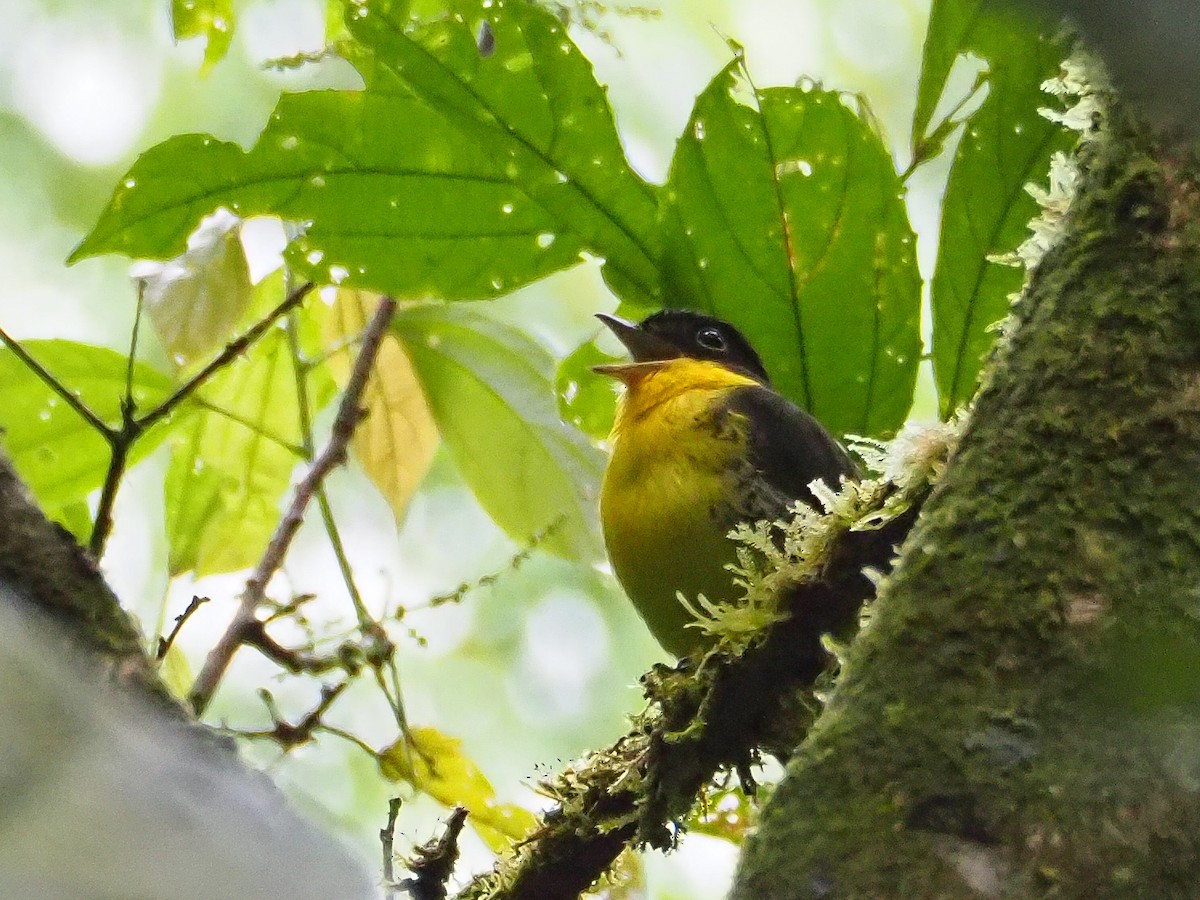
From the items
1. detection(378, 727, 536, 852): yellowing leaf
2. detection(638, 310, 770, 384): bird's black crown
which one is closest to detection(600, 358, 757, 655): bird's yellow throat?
detection(638, 310, 770, 384): bird's black crown

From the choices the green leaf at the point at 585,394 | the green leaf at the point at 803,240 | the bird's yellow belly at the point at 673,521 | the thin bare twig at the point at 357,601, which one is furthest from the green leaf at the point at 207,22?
the bird's yellow belly at the point at 673,521

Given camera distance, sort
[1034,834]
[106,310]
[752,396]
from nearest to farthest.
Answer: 1. [1034,834]
2. [752,396]
3. [106,310]

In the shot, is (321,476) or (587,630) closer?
(321,476)

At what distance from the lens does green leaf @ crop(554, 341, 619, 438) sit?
3.01 meters

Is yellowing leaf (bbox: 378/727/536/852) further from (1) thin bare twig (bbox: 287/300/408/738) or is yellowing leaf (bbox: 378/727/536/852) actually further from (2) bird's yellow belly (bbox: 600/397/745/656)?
(2) bird's yellow belly (bbox: 600/397/745/656)

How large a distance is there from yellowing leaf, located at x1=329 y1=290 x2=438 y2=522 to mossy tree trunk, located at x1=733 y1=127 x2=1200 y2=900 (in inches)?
68.0

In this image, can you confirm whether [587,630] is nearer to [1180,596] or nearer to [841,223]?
[841,223]

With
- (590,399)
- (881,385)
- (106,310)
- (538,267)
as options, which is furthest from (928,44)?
(106,310)

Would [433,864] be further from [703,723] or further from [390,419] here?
[390,419]

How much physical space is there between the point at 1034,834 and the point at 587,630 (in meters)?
7.42

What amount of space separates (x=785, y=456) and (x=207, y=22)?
1380 millimetres

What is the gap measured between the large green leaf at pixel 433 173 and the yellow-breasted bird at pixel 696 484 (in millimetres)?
487

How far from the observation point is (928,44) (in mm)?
2352

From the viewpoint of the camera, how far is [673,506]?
2812mm
